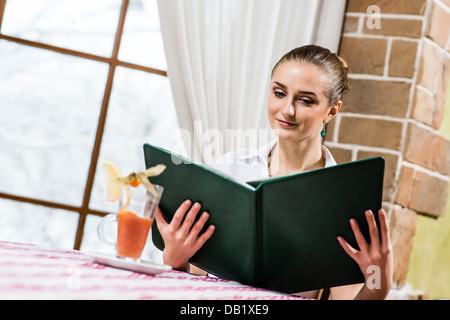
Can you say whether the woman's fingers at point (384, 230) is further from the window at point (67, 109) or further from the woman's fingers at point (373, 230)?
the window at point (67, 109)

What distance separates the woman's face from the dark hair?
0.06 feet

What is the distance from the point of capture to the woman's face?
1511 millimetres

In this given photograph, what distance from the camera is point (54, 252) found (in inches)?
37.4

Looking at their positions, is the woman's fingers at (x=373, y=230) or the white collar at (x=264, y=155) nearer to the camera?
the woman's fingers at (x=373, y=230)

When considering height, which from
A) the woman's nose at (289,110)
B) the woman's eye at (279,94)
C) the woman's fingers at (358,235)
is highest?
the woman's eye at (279,94)

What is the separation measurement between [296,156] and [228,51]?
64 cm

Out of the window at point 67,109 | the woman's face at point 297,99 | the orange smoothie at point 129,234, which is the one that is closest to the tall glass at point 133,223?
the orange smoothie at point 129,234

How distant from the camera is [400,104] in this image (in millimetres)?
1906

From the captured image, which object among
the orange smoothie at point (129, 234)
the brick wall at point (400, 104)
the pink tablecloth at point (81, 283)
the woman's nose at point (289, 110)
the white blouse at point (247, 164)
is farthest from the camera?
the brick wall at point (400, 104)

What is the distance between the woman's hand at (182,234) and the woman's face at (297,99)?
0.60m

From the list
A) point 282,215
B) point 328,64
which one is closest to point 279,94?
point 328,64

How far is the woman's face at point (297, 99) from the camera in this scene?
1511mm

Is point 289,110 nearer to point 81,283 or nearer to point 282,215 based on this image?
point 282,215
